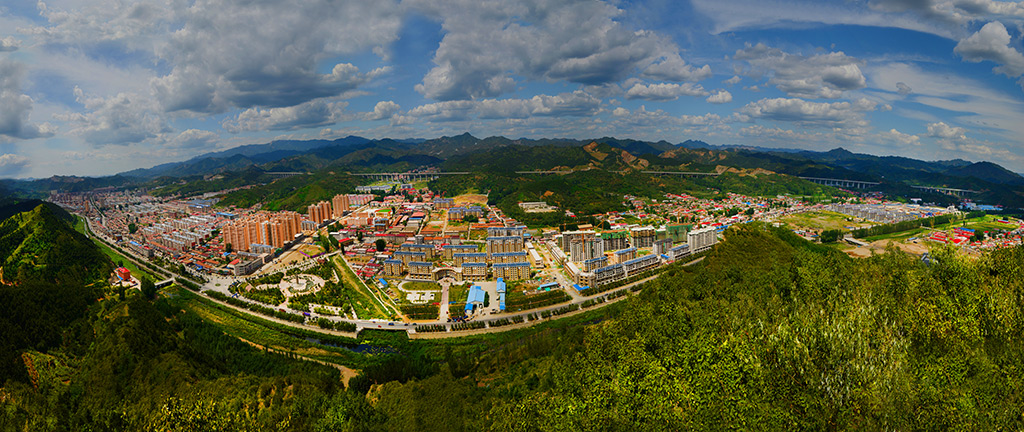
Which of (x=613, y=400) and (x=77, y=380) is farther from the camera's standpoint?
(x=77, y=380)

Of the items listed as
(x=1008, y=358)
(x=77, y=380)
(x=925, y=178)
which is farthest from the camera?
(x=925, y=178)

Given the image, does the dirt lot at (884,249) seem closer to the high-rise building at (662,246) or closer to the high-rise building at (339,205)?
the high-rise building at (662,246)

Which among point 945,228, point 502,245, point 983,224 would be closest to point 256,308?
point 502,245

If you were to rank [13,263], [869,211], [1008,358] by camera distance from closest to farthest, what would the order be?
[1008,358] → [13,263] → [869,211]

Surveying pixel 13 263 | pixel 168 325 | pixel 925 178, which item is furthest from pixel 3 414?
pixel 925 178

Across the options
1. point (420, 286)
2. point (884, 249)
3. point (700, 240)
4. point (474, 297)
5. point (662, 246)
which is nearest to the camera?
point (474, 297)

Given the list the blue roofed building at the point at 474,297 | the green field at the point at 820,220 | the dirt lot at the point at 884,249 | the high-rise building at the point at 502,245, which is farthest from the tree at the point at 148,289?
the green field at the point at 820,220

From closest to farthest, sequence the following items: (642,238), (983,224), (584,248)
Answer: (584,248) → (642,238) → (983,224)

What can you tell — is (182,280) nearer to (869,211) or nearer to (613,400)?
(613,400)

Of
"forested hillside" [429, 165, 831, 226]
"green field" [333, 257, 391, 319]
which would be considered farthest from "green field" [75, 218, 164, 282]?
"forested hillside" [429, 165, 831, 226]

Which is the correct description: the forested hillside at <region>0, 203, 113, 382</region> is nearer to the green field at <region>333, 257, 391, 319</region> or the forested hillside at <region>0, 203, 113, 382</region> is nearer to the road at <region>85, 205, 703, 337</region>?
the road at <region>85, 205, 703, 337</region>

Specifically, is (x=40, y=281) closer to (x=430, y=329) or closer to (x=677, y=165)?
(x=430, y=329)
